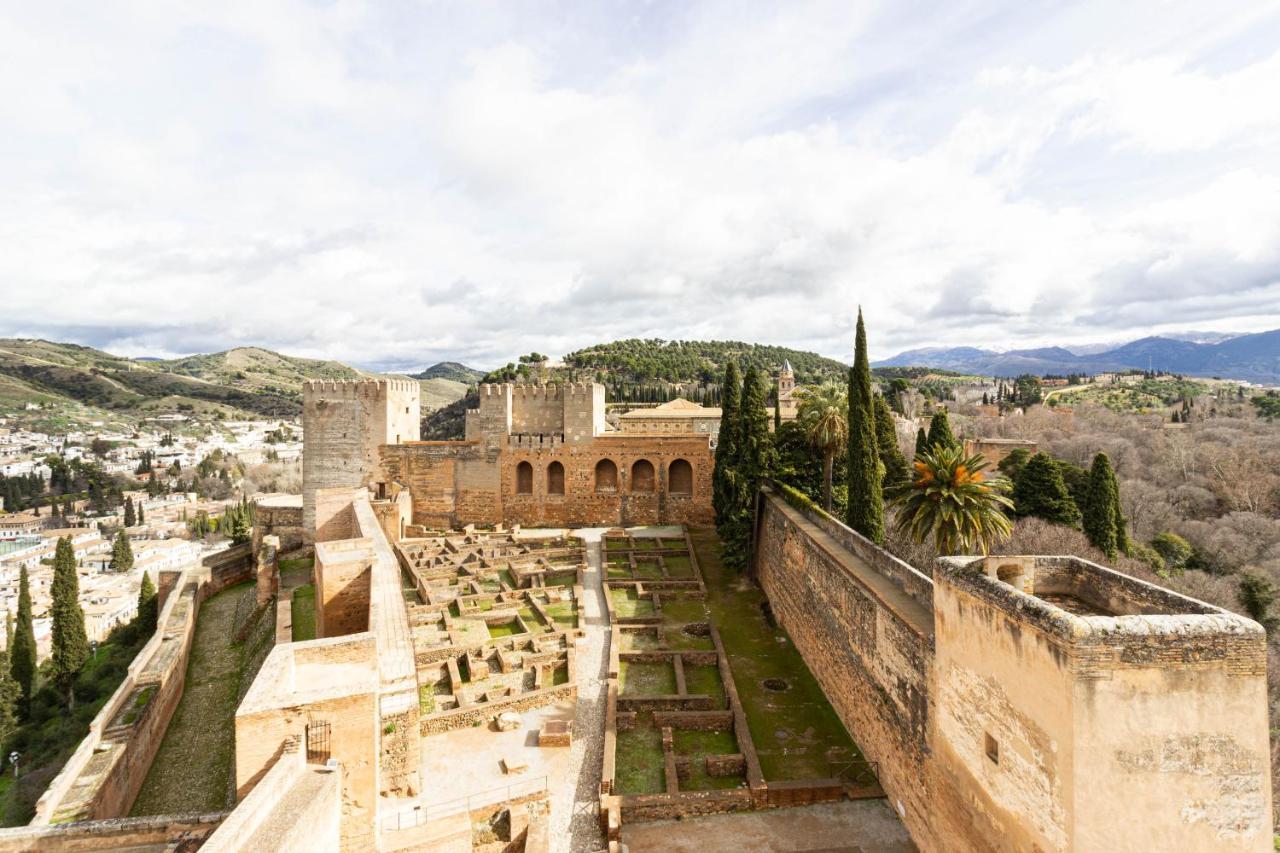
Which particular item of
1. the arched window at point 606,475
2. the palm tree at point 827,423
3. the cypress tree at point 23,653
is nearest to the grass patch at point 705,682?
the palm tree at point 827,423

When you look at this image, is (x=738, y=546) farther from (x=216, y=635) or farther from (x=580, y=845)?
(x=216, y=635)

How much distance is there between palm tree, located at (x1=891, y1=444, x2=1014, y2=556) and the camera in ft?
46.2

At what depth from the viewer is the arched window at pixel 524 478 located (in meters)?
26.4

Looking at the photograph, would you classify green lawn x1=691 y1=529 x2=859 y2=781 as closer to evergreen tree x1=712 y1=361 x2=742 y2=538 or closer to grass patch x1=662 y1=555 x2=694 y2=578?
grass patch x1=662 y1=555 x2=694 y2=578

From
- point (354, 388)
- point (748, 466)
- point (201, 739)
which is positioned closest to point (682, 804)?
point (201, 739)

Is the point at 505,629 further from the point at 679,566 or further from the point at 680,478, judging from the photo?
the point at 680,478

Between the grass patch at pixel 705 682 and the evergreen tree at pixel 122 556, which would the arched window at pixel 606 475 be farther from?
the evergreen tree at pixel 122 556

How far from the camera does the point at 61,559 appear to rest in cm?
2612

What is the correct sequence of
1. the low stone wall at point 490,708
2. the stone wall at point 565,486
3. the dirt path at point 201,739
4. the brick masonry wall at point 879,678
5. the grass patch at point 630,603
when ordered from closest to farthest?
1. the brick masonry wall at point 879,678
2. the low stone wall at point 490,708
3. the dirt path at point 201,739
4. the grass patch at point 630,603
5. the stone wall at point 565,486

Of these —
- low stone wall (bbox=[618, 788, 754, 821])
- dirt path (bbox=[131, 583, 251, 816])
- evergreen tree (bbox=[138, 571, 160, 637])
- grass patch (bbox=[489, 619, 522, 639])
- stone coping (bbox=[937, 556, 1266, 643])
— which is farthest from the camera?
evergreen tree (bbox=[138, 571, 160, 637])

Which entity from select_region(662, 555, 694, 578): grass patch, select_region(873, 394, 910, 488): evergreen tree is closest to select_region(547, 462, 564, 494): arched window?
select_region(662, 555, 694, 578): grass patch

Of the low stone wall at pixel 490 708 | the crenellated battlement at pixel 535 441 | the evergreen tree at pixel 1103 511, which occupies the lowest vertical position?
the low stone wall at pixel 490 708

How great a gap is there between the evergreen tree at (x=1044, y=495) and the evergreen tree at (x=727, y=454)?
12.8m

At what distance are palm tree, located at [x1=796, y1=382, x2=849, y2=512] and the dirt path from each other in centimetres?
1763
